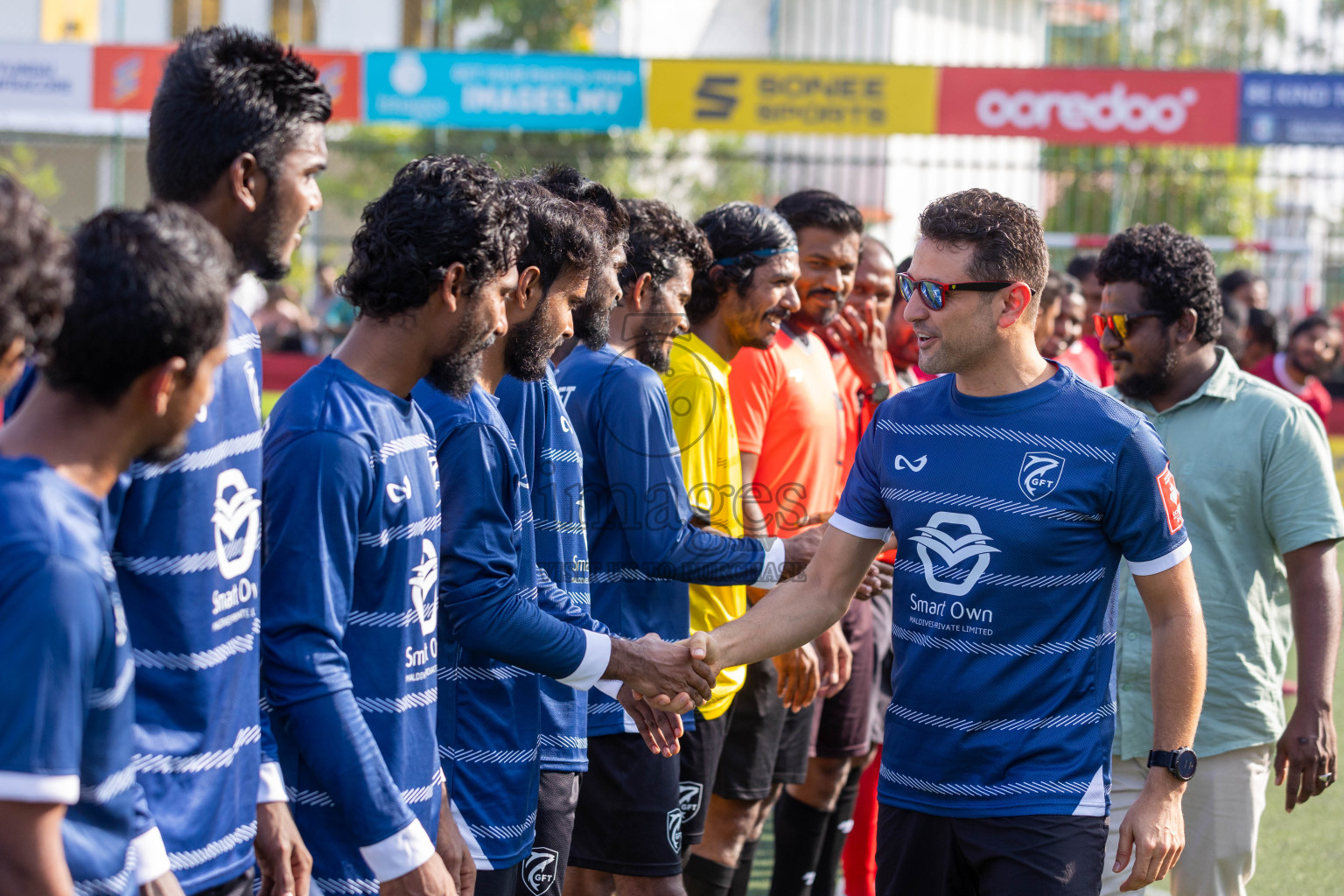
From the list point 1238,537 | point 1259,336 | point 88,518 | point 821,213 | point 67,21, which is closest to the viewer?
point 88,518

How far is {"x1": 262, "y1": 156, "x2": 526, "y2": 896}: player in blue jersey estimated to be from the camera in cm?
222

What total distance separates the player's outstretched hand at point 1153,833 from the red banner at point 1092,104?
13049 millimetres

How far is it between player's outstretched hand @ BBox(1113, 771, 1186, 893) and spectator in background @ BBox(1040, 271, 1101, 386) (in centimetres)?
373

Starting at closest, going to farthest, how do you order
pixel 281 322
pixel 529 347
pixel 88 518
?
pixel 88 518 < pixel 529 347 < pixel 281 322

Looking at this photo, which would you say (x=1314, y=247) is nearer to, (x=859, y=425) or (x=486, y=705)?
(x=859, y=425)

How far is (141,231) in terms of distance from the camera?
1.76 meters

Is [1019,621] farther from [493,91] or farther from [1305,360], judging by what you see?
[493,91]

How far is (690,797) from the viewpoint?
12.8 feet

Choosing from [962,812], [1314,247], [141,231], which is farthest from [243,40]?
[1314,247]

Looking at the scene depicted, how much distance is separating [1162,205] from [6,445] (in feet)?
67.2

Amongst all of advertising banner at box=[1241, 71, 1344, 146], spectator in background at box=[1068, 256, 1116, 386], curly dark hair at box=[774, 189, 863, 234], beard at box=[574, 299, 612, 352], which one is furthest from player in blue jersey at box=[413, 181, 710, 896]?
advertising banner at box=[1241, 71, 1344, 146]

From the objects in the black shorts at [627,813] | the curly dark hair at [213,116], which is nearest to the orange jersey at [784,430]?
the black shorts at [627,813]

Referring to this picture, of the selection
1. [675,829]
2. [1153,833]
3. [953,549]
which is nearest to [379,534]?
[953,549]

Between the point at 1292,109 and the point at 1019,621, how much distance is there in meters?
13.9
